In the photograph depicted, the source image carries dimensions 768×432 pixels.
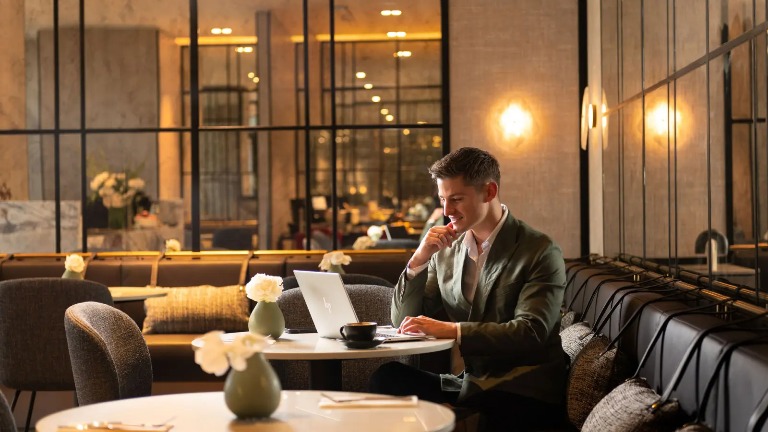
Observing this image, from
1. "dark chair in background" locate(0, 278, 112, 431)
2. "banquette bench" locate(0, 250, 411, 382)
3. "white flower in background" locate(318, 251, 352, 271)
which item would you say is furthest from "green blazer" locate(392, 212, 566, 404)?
"banquette bench" locate(0, 250, 411, 382)

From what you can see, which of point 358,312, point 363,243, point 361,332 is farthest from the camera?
point 363,243

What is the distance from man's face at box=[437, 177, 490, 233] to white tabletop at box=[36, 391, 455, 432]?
1.20 meters

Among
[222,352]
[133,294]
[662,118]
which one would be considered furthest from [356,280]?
[222,352]

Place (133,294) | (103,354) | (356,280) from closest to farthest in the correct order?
1. (103,354)
2. (356,280)
3. (133,294)

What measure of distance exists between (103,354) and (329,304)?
0.75 metres

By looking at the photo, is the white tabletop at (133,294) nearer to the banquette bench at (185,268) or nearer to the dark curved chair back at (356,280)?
the banquette bench at (185,268)

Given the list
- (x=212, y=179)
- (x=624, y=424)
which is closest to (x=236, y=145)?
(x=212, y=179)

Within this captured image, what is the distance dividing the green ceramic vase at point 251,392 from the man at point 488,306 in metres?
1.09

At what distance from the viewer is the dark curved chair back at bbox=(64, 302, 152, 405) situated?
10.6ft

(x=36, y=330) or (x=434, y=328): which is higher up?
(x=434, y=328)

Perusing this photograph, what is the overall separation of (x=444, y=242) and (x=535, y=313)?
0.44 metres

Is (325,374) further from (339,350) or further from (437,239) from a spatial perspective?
(437,239)

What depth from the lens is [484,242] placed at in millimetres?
3768

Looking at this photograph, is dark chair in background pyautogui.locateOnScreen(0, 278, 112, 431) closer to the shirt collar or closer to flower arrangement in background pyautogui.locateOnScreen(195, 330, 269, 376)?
the shirt collar
